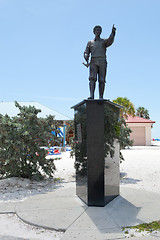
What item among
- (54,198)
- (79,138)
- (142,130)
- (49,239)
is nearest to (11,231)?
(49,239)

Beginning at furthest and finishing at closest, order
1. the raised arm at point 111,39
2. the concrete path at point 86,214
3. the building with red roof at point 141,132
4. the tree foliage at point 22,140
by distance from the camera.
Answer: the building with red roof at point 141,132 < the tree foliage at point 22,140 < the raised arm at point 111,39 < the concrete path at point 86,214

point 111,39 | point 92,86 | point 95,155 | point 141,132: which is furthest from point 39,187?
point 141,132

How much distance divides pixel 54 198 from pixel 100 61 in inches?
136

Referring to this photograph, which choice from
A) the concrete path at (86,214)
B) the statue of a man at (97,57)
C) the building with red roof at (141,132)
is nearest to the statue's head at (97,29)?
the statue of a man at (97,57)

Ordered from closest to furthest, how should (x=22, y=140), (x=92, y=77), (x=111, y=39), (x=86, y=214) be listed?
1. (x=86, y=214)
2. (x=111, y=39)
3. (x=92, y=77)
4. (x=22, y=140)

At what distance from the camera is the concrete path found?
13.0ft

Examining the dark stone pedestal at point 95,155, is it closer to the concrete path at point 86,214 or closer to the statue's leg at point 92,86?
the concrete path at point 86,214

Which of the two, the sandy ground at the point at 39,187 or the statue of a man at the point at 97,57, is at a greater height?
the statue of a man at the point at 97,57

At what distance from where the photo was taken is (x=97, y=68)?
→ 5.66m

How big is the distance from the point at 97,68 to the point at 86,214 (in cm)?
320

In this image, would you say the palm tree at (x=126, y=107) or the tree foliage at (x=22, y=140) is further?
the palm tree at (x=126, y=107)

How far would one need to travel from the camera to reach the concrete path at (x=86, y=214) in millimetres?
3965

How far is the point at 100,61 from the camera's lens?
5.58 meters

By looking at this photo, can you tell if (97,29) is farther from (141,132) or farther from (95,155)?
(141,132)
